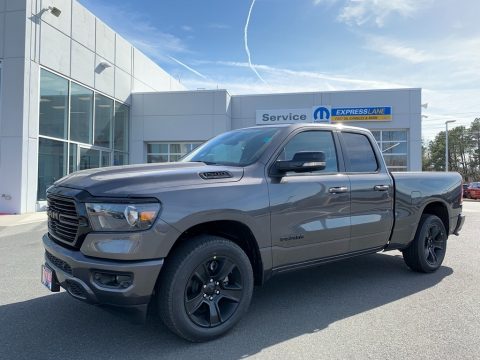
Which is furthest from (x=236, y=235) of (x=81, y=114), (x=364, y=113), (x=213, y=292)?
(x=364, y=113)

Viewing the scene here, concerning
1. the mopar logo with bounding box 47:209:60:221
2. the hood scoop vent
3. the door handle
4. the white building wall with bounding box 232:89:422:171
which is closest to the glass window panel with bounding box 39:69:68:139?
the white building wall with bounding box 232:89:422:171

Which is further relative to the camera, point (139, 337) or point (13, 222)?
point (13, 222)

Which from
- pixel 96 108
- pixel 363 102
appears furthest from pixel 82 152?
pixel 363 102

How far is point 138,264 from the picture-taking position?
3111 millimetres

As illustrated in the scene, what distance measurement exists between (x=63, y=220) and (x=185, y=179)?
1.07 metres

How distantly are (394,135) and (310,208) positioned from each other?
63.3 feet

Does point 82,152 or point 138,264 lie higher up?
point 82,152

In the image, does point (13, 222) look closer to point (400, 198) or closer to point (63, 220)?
point (63, 220)

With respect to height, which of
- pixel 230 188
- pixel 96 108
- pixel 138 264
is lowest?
pixel 138 264

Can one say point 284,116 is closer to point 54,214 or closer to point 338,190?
point 338,190

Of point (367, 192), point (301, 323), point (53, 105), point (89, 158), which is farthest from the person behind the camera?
point (89, 158)

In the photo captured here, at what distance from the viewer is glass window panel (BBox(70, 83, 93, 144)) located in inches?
658

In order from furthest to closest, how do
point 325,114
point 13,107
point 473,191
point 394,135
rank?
point 473,191
point 394,135
point 325,114
point 13,107

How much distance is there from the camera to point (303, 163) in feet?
12.6
